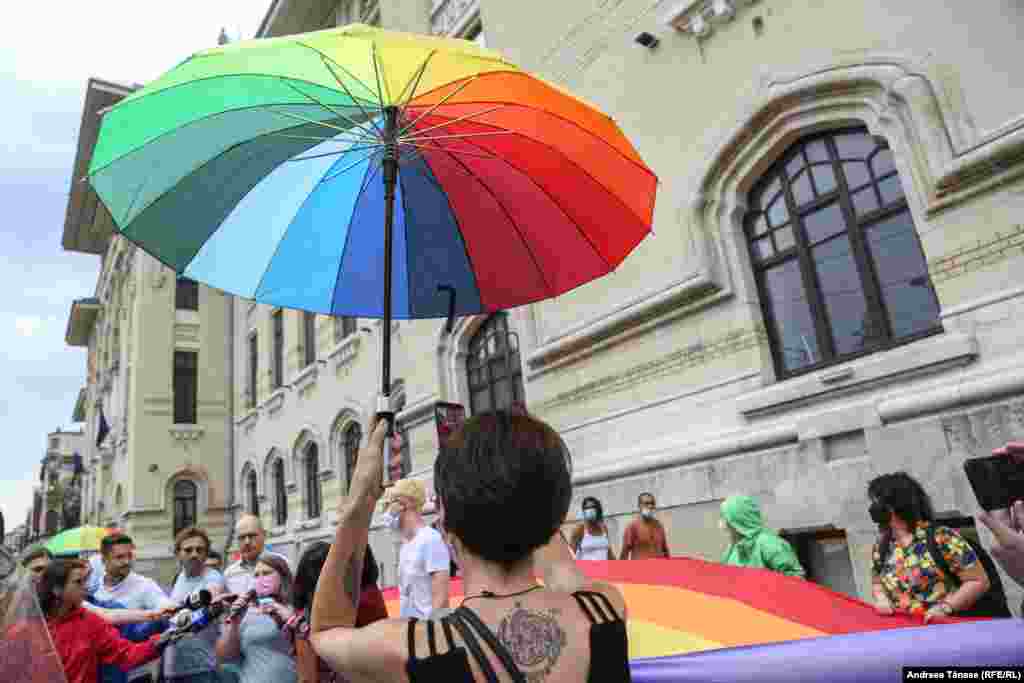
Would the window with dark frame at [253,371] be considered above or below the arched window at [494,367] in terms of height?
above

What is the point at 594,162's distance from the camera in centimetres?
292

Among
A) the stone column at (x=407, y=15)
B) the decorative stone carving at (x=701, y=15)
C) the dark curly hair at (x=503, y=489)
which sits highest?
the stone column at (x=407, y=15)

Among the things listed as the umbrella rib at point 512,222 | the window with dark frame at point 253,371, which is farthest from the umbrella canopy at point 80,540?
the window with dark frame at point 253,371

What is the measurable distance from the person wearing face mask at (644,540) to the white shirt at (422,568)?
2.84m

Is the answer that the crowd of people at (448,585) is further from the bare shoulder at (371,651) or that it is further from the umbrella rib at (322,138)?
the umbrella rib at (322,138)

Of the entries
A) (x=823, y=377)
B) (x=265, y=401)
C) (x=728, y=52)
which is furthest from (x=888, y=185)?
(x=265, y=401)

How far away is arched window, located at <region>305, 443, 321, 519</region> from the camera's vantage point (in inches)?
707

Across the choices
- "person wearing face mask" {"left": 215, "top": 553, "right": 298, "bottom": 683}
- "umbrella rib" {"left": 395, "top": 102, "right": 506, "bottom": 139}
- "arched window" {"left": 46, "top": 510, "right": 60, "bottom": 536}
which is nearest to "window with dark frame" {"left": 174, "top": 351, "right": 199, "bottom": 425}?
"person wearing face mask" {"left": 215, "top": 553, "right": 298, "bottom": 683}

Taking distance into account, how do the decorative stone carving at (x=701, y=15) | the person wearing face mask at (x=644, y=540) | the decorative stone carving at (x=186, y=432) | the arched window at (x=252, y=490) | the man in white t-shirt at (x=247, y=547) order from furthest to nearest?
1. the decorative stone carving at (x=186, y=432)
2. the arched window at (x=252, y=490)
3. the decorative stone carving at (x=701, y=15)
4. the person wearing face mask at (x=644, y=540)
5. the man in white t-shirt at (x=247, y=547)

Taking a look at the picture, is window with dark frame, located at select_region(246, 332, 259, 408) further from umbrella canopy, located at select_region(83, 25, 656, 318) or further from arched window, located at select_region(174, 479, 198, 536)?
umbrella canopy, located at select_region(83, 25, 656, 318)

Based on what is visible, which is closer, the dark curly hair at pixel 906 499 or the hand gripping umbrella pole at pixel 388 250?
the hand gripping umbrella pole at pixel 388 250

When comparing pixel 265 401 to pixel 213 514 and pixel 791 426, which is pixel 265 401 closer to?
pixel 213 514

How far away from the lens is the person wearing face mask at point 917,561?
3.20 m

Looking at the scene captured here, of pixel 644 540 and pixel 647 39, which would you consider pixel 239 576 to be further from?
pixel 647 39
